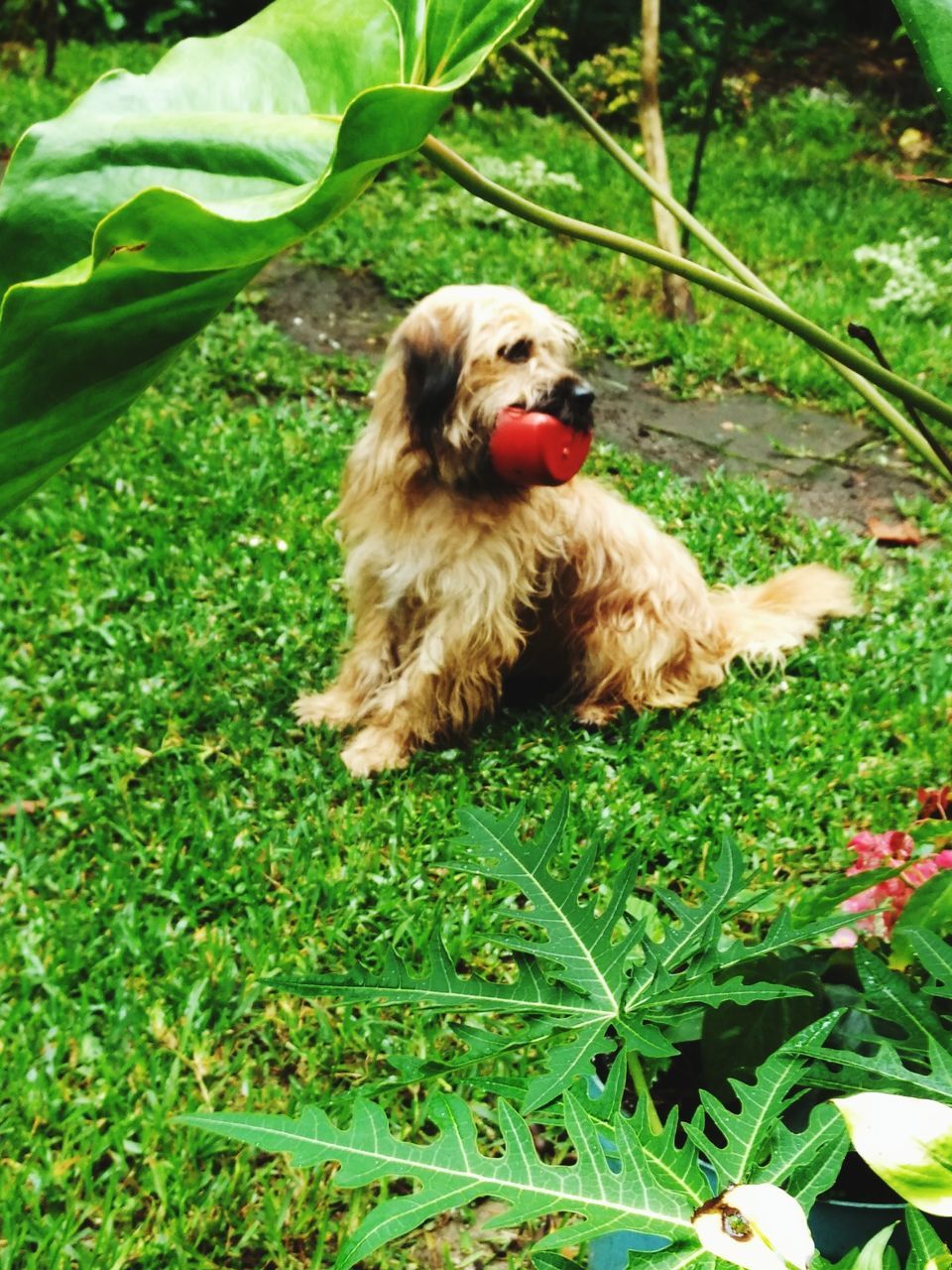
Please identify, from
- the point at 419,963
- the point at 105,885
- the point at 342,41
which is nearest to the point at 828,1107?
the point at 342,41

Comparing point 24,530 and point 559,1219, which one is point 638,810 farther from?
point 24,530

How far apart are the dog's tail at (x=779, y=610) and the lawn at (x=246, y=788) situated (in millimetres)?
83

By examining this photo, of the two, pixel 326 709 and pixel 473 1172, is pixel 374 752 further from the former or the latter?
pixel 473 1172

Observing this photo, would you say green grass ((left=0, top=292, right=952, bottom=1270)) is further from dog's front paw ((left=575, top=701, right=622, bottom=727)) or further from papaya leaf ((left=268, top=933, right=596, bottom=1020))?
papaya leaf ((left=268, top=933, right=596, bottom=1020))

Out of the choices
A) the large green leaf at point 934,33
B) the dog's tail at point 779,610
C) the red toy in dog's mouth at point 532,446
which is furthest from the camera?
the dog's tail at point 779,610

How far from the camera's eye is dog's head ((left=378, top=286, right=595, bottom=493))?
2.48m

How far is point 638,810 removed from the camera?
2.66 metres

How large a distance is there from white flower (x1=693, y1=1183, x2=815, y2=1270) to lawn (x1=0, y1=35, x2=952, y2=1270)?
24.6 inches

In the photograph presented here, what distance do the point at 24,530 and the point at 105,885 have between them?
5.21 feet

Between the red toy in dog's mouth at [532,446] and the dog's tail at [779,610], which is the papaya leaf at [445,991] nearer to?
the red toy in dog's mouth at [532,446]

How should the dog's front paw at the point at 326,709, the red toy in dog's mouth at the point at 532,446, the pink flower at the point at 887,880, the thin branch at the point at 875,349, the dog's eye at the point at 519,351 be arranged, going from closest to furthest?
the thin branch at the point at 875,349 < the pink flower at the point at 887,880 < the red toy in dog's mouth at the point at 532,446 < the dog's eye at the point at 519,351 < the dog's front paw at the point at 326,709

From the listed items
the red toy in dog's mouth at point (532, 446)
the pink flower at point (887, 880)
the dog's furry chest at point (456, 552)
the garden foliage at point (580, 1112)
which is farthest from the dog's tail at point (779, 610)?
the garden foliage at point (580, 1112)

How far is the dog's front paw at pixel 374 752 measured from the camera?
2754mm

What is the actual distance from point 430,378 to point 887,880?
1499mm
